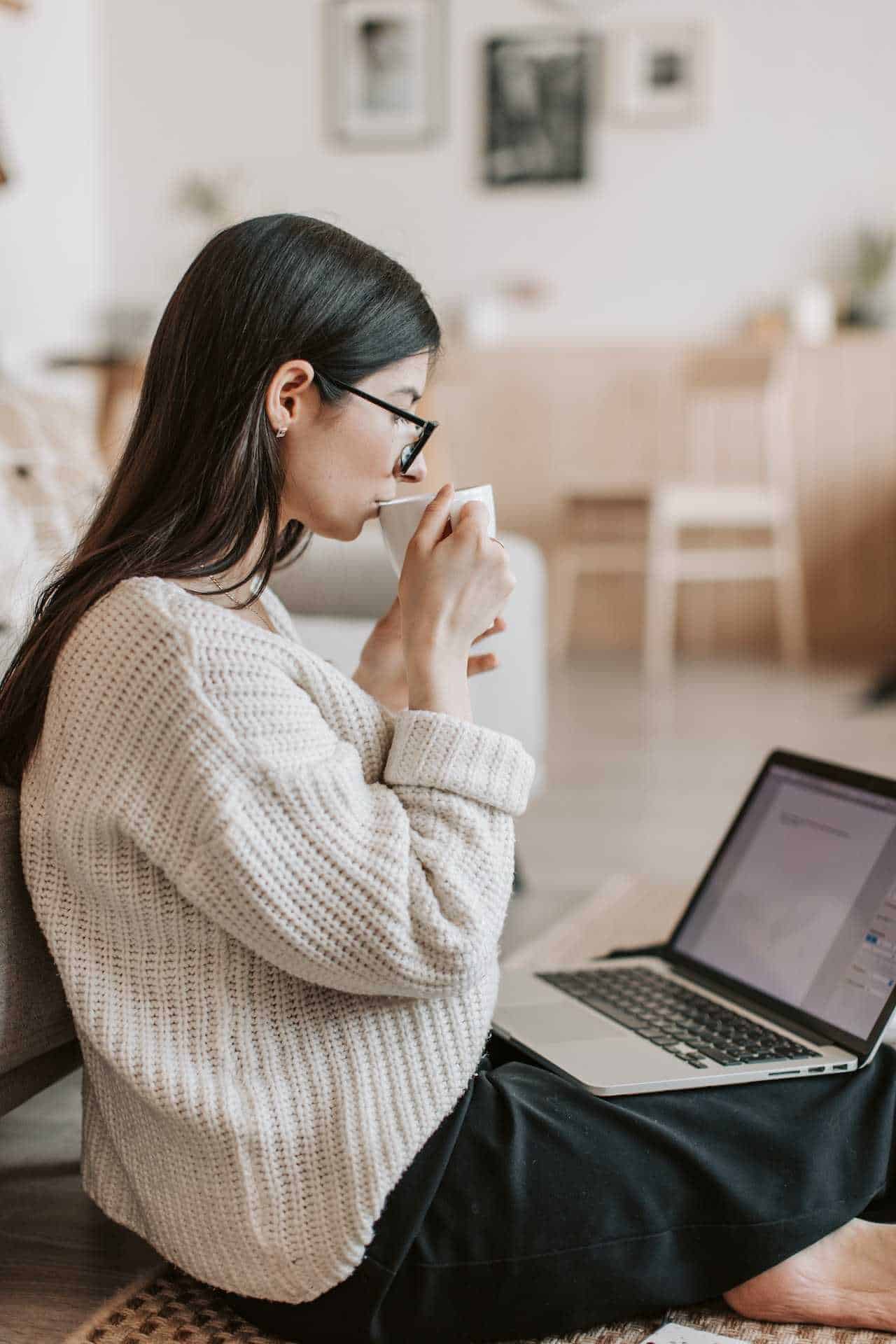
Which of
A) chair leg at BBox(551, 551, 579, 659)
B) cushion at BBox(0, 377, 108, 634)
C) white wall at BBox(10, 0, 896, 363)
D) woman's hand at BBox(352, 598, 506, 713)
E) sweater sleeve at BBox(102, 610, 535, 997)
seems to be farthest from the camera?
chair leg at BBox(551, 551, 579, 659)

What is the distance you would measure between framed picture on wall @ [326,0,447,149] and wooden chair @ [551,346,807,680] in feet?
4.53

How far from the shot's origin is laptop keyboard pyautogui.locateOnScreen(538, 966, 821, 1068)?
1081 mm

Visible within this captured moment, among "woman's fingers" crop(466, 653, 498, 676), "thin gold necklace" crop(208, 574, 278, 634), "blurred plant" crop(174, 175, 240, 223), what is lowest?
"woman's fingers" crop(466, 653, 498, 676)

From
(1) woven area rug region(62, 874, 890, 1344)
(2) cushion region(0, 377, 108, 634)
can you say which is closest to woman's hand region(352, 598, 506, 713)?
(1) woven area rug region(62, 874, 890, 1344)

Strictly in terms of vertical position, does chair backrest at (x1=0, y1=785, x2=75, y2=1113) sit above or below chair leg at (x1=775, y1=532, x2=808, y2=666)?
above

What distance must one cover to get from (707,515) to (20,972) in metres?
3.53

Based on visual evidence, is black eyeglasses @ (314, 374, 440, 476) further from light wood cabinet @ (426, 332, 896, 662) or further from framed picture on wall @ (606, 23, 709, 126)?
framed picture on wall @ (606, 23, 709, 126)

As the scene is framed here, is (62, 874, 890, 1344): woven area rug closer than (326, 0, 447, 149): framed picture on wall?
Yes

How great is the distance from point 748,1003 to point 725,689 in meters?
3.04

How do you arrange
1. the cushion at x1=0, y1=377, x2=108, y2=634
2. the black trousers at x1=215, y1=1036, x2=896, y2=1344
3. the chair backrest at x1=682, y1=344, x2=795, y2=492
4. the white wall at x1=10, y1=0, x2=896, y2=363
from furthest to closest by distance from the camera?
the white wall at x1=10, y1=0, x2=896, y2=363
the chair backrest at x1=682, y1=344, x2=795, y2=492
the cushion at x1=0, y1=377, x2=108, y2=634
the black trousers at x1=215, y1=1036, x2=896, y2=1344

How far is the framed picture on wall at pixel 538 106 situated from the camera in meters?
4.94

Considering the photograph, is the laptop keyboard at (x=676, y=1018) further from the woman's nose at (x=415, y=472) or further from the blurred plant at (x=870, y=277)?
the blurred plant at (x=870, y=277)

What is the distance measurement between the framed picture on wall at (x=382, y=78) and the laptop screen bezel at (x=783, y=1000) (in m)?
4.26

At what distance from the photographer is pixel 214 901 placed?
84 cm
